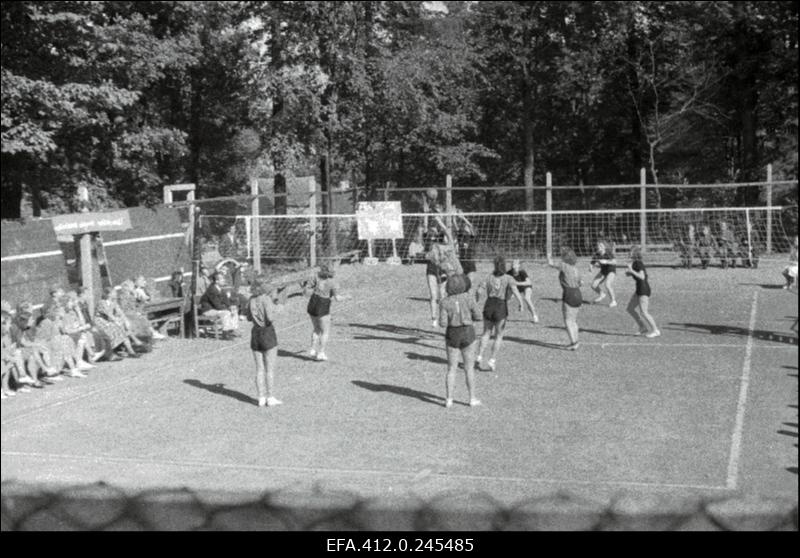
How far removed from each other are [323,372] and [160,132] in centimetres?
837

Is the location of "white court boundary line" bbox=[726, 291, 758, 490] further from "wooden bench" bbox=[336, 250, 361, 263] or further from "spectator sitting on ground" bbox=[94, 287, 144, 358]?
"wooden bench" bbox=[336, 250, 361, 263]

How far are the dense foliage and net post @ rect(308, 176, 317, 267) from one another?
0.62 m

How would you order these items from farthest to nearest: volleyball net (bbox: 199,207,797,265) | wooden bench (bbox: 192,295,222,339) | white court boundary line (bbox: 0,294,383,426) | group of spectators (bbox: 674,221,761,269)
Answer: volleyball net (bbox: 199,207,797,265)
group of spectators (bbox: 674,221,761,269)
wooden bench (bbox: 192,295,222,339)
white court boundary line (bbox: 0,294,383,426)

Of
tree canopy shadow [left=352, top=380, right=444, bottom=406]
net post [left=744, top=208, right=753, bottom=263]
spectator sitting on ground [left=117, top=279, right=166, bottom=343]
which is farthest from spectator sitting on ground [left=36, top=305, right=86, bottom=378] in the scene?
net post [left=744, top=208, right=753, bottom=263]

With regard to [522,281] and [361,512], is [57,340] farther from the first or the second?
[522,281]

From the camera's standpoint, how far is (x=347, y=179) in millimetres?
28719

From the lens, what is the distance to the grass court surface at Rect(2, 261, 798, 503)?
14.4 ft

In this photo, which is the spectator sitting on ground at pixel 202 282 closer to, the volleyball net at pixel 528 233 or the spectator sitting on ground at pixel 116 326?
the volleyball net at pixel 528 233

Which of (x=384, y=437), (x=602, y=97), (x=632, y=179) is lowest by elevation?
(x=384, y=437)

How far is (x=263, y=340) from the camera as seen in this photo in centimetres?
924

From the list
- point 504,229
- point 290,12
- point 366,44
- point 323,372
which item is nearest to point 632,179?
point 504,229

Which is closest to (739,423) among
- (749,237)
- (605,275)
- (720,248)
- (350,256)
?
(605,275)

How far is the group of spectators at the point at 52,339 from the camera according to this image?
311 cm

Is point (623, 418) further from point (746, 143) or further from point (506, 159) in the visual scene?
point (506, 159)
